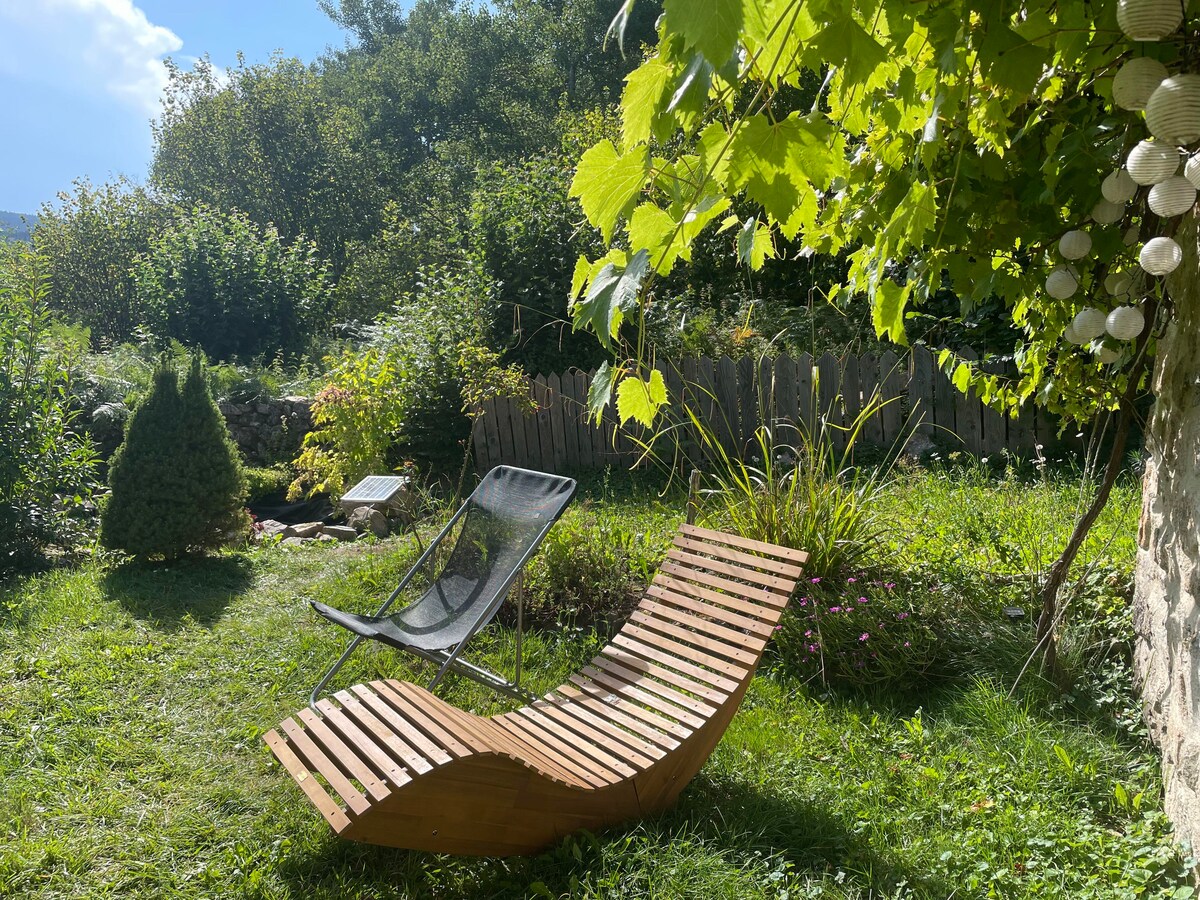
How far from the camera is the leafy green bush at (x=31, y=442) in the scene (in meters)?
6.76

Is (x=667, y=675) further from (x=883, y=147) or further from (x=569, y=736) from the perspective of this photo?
(x=883, y=147)

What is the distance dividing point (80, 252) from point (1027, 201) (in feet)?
77.8

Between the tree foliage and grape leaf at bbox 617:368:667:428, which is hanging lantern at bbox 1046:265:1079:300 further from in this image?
grape leaf at bbox 617:368:667:428

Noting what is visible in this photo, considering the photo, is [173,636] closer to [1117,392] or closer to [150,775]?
[150,775]

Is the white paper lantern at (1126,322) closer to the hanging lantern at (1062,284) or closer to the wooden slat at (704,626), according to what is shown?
the hanging lantern at (1062,284)

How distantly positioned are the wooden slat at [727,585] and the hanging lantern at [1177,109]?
2150 mm

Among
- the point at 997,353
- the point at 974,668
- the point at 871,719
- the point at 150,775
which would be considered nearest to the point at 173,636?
the point at 150,775

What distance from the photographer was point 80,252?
21.3 meters

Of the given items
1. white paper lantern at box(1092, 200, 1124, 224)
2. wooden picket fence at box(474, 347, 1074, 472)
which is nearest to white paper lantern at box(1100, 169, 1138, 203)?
white paper lantern at box(1092, 200, 1124, 224)

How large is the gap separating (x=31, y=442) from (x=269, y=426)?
422cm

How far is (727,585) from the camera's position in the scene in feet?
11.3

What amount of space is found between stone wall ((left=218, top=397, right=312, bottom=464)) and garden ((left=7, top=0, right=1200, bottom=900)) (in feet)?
3.19

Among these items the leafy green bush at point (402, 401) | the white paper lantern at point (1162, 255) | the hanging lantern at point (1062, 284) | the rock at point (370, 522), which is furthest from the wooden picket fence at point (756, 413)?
the white paper lantern at point (1162, 255)

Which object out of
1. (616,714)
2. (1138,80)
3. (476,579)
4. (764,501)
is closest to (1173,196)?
(1138,80)
